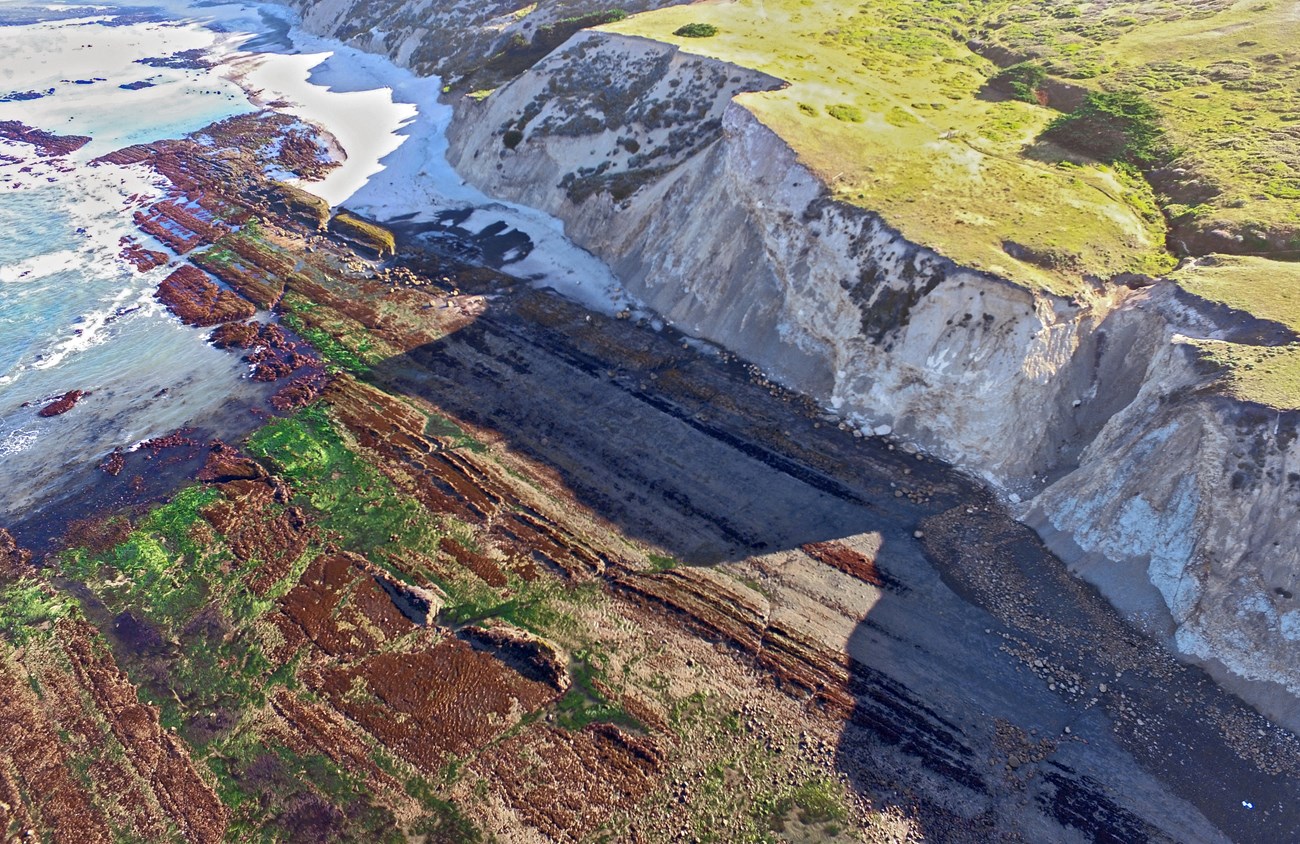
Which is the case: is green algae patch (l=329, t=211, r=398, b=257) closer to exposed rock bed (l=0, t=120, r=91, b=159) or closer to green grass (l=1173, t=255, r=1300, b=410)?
exposed rock bed (l=0, t=120, r=91, b=159)

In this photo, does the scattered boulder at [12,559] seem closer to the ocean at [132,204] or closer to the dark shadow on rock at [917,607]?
the ocean at [132,204]

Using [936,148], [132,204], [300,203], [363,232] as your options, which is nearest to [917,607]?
[936,148]

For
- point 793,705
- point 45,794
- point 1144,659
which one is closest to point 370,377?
point 45,794

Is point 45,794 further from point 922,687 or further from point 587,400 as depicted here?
point 922,687

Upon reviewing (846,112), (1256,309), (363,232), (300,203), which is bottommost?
(363,232)

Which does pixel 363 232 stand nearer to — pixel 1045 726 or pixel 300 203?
pixel 300 203

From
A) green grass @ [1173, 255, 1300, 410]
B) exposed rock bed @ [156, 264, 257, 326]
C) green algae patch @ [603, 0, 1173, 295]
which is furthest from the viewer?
exposed rock bed @ [156, 264, 257, 326]

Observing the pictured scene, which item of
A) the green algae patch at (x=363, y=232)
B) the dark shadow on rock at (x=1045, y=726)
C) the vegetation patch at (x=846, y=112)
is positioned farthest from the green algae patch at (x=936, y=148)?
the green algae patch at (x=363, y=232)

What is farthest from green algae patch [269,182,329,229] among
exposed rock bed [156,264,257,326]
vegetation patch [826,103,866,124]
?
vegetation patch [826,103,866,124]
